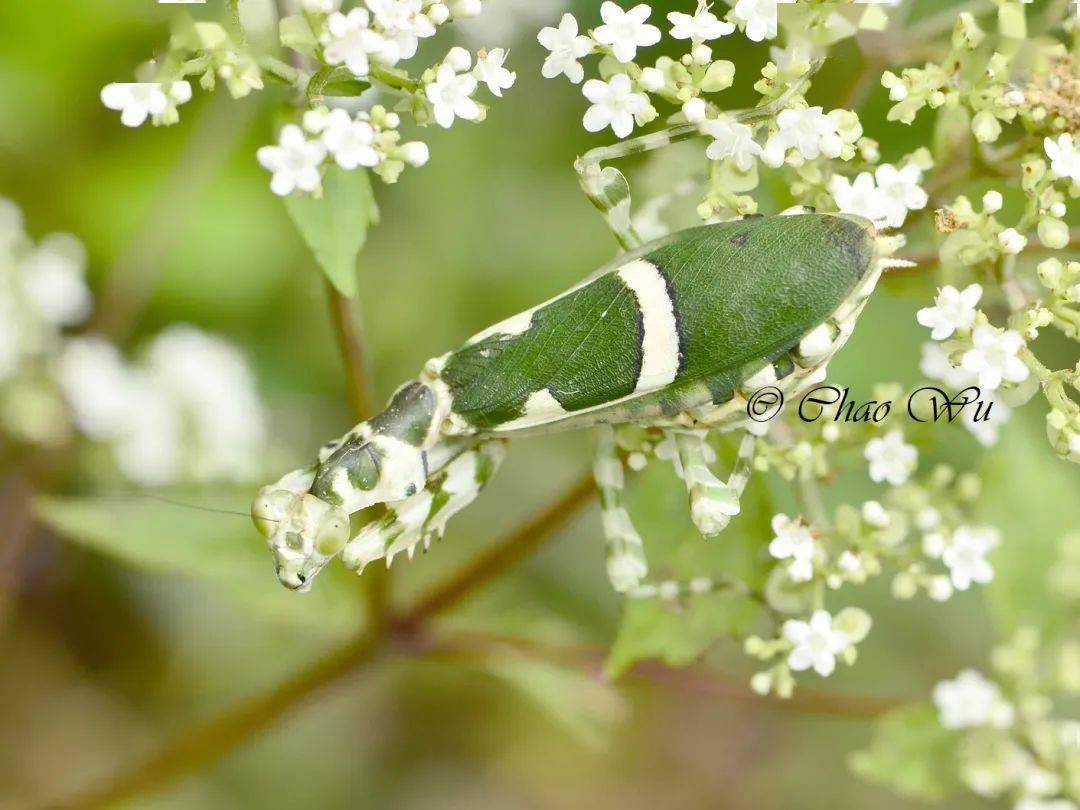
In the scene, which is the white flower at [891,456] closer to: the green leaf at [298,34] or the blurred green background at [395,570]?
the green leaf at [298,34]

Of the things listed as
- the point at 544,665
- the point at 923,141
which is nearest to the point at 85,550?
the point at 544,665

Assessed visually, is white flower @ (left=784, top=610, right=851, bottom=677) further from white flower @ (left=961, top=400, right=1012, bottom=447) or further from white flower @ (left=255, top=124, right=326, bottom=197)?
white flower @ (left=255, top=124, right=326, bottom=197)

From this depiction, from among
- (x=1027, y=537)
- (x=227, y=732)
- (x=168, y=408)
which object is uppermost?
(x=168, y=408)

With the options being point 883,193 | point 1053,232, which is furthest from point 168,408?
point 1053,232

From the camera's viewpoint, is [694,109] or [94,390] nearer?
[694,109]

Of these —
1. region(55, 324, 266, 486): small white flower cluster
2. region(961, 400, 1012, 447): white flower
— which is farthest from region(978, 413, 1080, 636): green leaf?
region(55, 324, 266, 486): small white flower cluster

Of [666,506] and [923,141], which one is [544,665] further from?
[923,141]

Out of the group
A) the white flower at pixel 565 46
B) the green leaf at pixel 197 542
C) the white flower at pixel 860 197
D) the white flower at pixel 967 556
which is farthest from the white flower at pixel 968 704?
the white flower at pixel 565 46

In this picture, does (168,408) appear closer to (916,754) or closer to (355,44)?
(355,44)
